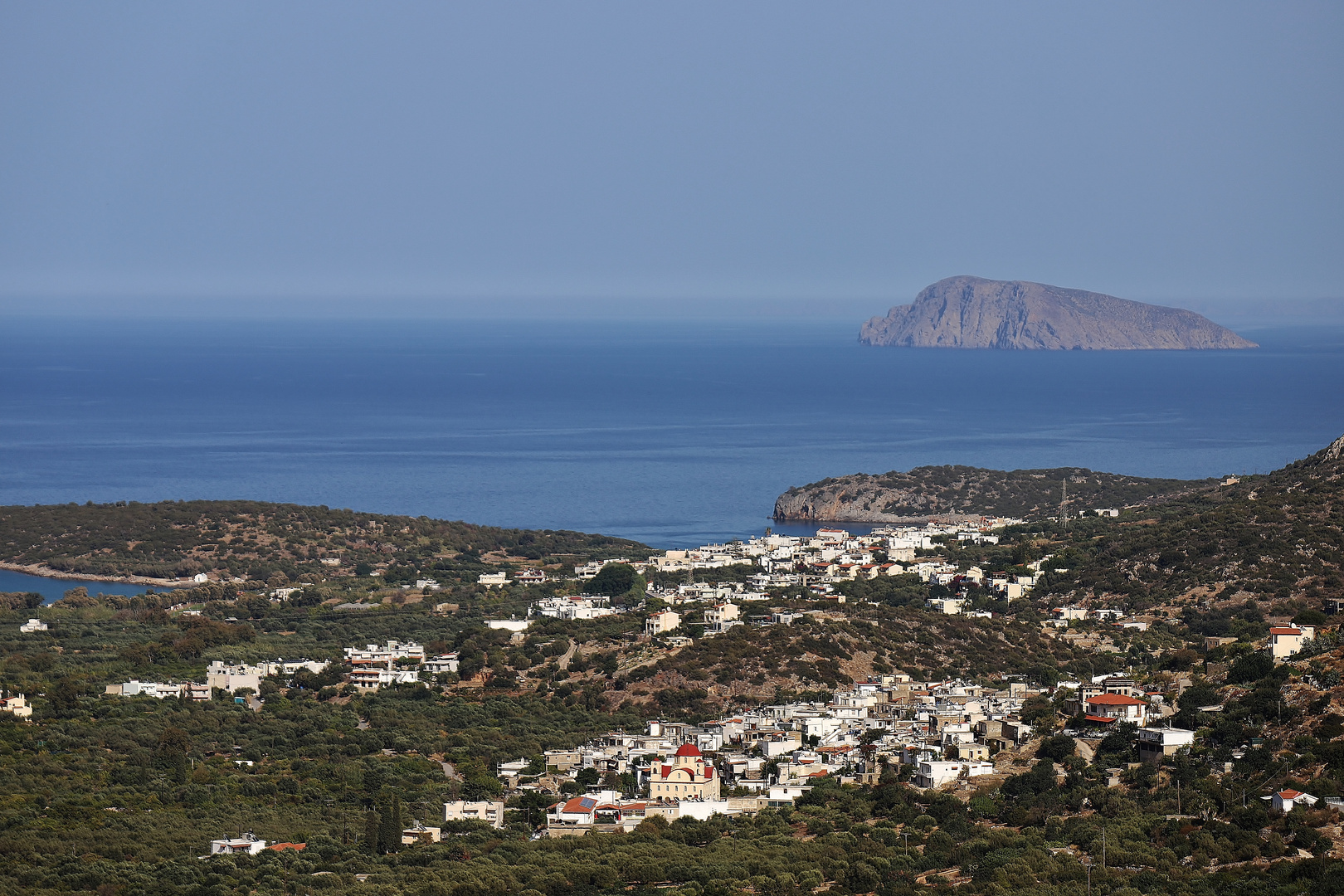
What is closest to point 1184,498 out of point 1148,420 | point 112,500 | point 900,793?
point 900,793

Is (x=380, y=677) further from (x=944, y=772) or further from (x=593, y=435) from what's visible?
(x=593, y=435)

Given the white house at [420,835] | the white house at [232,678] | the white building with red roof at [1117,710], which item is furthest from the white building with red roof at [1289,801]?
the white house at [232,678]

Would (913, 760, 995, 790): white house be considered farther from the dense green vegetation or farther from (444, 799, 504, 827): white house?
the dense green vegetation

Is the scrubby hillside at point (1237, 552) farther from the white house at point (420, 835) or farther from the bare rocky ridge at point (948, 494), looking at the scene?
the white house at point (420, 835)

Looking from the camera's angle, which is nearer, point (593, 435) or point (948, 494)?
point (948, 494)

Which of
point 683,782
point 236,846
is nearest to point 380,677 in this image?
point 683,782

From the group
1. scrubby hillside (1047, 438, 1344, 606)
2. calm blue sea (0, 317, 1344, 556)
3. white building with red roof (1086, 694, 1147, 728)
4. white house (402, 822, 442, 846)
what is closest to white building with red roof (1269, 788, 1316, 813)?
white building with red roof (1086, 694, 1147, 728)
